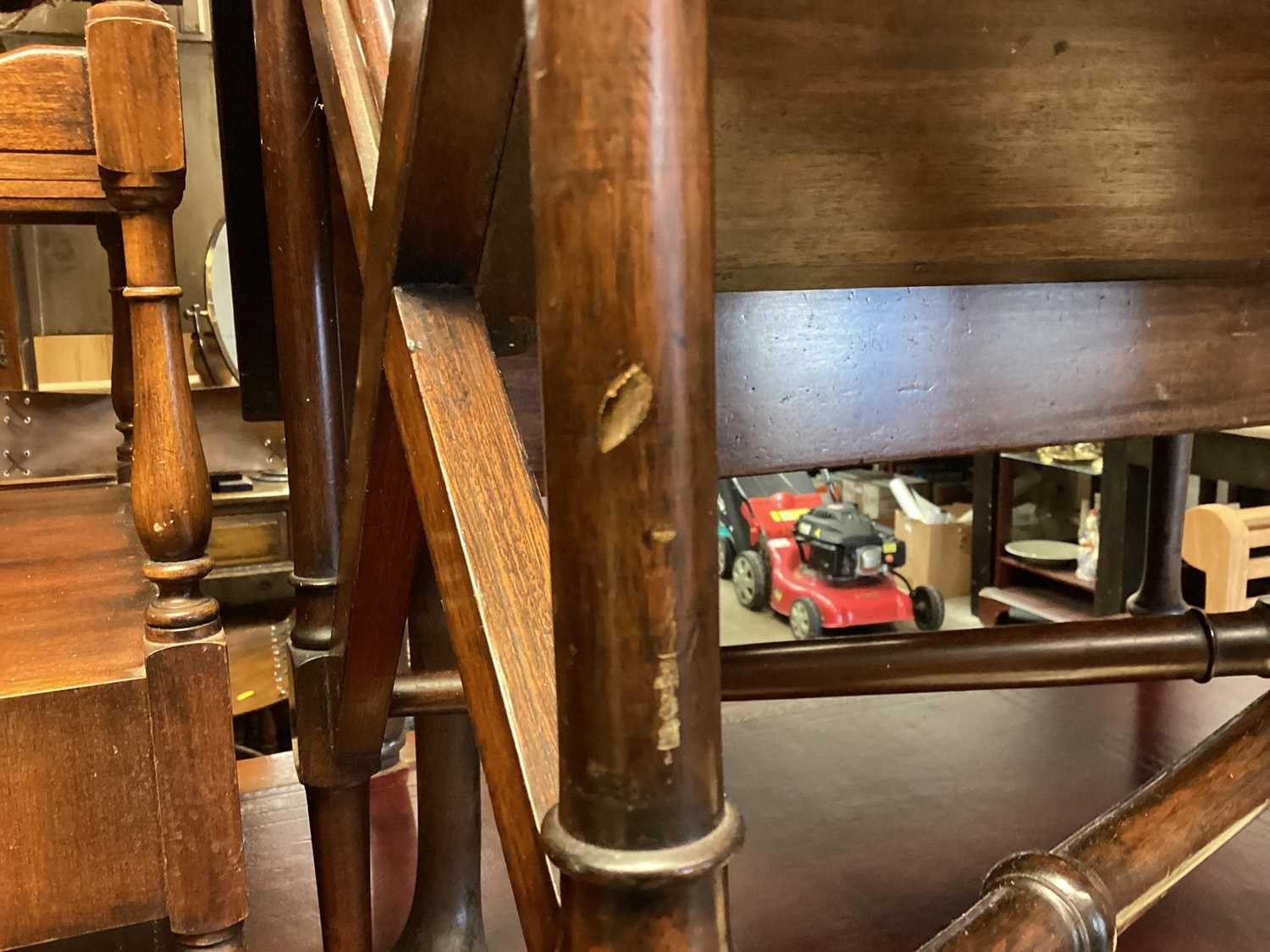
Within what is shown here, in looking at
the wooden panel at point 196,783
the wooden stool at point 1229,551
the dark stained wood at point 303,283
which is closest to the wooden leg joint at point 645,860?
the wooden panel at point 196,783

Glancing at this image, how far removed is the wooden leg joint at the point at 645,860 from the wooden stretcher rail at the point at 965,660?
0.71 metres

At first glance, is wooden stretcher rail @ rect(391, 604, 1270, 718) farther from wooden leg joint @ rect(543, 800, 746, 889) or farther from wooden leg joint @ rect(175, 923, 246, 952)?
wooden leg joint @ rect(543, 800, 746, 889)

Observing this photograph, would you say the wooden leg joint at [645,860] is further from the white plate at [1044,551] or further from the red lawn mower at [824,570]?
the white plate at [1044,551]

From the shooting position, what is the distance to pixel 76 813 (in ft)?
2.07

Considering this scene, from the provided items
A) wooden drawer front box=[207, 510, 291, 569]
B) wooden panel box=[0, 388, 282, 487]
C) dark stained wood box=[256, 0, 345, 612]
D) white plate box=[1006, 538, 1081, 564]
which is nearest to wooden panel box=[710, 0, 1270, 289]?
dark stained wood box=[256, 0, 345, 612]

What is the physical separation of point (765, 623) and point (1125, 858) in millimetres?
2608

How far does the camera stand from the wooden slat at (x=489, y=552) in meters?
0.41

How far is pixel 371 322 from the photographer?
541mm

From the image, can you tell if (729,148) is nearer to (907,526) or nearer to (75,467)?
(75,467)

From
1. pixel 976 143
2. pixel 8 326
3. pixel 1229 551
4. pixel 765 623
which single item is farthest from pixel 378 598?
pixel 8 326

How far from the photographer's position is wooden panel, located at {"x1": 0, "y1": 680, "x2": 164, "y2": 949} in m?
0.61

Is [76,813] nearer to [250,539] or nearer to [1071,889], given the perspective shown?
[1071,889]

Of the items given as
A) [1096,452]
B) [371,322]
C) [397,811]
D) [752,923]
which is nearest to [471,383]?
[371,322]

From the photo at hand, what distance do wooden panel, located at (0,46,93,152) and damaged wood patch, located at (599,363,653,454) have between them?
53 centimetres
